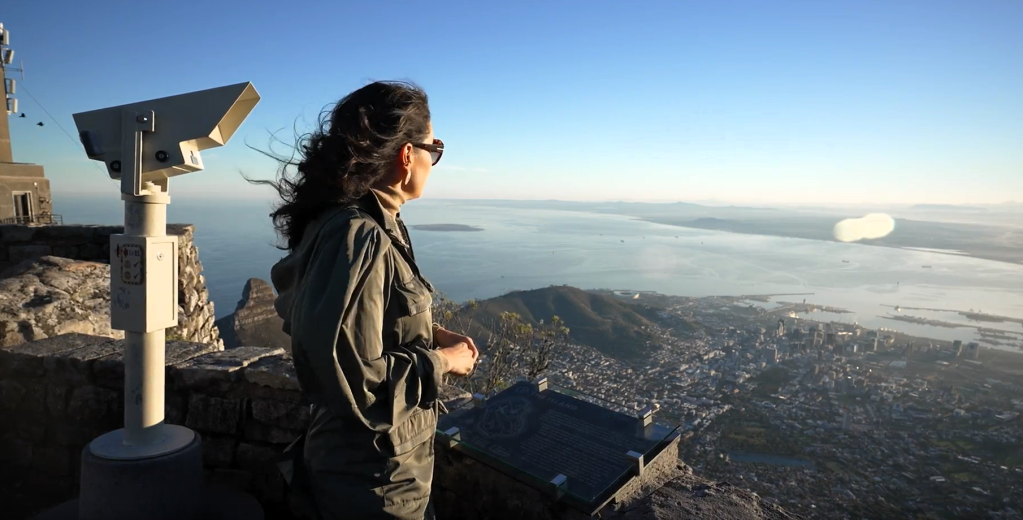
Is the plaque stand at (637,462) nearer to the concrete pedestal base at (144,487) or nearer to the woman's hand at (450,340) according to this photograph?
the woman's hand at (450,340)

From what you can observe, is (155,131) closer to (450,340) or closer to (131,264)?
(131,264)

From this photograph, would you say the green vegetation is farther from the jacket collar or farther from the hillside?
the jacket collar

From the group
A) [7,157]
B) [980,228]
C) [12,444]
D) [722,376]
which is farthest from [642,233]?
[12,444]

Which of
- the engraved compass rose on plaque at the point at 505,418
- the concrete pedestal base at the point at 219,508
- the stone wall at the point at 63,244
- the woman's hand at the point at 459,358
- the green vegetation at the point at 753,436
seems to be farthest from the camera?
the green vegetation at the point at 753,436

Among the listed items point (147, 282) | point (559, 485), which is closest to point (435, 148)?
point (147, 282)

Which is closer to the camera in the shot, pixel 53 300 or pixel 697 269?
pixel 53 300

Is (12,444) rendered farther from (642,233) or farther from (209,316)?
(642,233)

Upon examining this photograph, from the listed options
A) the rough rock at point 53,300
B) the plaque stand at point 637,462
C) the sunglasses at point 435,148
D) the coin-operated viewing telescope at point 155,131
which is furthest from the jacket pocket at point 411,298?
the rough rock at point 53,300
